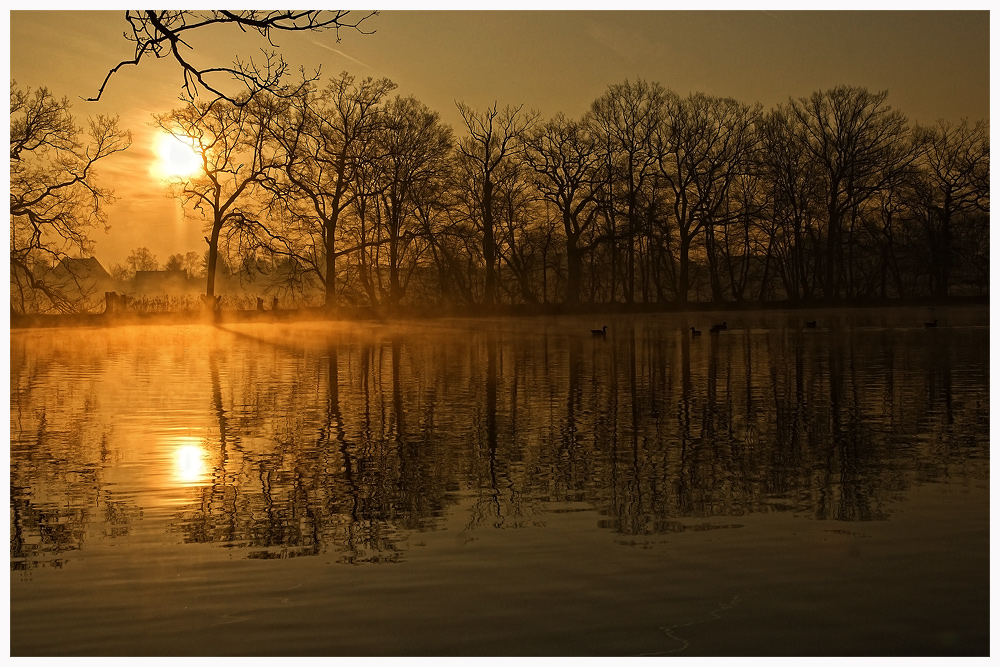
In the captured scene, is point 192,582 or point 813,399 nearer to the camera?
point 192,582

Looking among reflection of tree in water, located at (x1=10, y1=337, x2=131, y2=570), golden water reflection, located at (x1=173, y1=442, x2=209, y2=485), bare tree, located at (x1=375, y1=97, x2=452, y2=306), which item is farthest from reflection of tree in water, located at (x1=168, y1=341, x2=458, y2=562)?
bare tree, located at (x1=375, y1=97, x2=452, y2=306)

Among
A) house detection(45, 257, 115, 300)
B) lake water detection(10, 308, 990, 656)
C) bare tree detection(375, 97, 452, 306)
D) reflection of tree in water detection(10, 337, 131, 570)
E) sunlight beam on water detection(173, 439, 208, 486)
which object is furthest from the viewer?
bare tree detection(375, 97, 452, 306)

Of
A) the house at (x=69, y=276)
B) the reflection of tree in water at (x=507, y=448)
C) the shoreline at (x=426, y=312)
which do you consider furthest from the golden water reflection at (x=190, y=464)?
the shoreline at (x=426, y=312)

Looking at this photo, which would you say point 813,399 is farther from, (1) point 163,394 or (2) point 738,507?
(1) point 163,394

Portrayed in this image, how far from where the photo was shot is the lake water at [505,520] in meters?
5.51

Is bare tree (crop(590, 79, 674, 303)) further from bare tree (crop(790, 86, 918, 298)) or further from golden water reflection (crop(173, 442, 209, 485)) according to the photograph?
golden water reflection (crop(173, 442, 209, 485))

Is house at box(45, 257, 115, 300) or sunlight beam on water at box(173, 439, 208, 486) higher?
house at box(45, 257, 115, 300)

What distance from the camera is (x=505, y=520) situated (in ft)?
25.5

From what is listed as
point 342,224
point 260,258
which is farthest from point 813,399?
point 342,224

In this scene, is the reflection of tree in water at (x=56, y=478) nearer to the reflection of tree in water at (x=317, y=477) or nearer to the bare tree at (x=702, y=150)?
the reflection of tree in water at (x=317, y=477)

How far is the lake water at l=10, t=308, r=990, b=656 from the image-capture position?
5.51 metres

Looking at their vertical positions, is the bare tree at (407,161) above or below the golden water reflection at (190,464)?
above

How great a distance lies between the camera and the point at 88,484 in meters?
9.35

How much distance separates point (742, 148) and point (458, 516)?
194 ft
